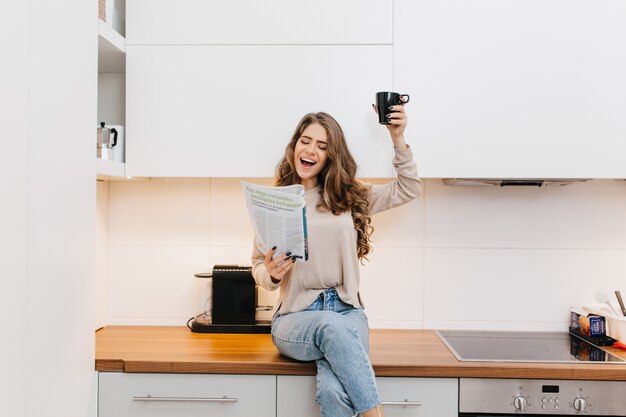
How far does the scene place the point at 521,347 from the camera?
6.33 feet

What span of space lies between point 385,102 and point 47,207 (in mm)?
978

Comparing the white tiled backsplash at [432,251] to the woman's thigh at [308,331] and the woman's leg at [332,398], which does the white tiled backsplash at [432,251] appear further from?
the woman's leg at [332,398]

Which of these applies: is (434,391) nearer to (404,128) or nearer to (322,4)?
(404,128)

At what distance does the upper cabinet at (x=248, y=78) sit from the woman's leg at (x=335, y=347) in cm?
51

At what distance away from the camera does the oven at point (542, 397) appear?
1.66 m

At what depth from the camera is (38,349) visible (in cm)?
132

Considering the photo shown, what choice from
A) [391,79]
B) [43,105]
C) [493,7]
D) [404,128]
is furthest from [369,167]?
[43,105]

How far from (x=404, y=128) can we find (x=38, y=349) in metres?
1.18

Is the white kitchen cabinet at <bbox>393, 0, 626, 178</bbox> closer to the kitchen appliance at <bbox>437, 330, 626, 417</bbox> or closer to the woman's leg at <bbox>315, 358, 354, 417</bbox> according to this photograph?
the kitchen appliance at <bbox>437, 330, 626, 417</bbox>

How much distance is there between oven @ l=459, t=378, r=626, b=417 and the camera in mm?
1655

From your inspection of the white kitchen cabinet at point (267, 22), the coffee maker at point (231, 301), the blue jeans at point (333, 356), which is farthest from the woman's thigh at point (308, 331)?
the white kitchen cabinet at point (267, 22)

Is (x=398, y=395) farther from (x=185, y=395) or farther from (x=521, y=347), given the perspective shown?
(x=185, y=395)

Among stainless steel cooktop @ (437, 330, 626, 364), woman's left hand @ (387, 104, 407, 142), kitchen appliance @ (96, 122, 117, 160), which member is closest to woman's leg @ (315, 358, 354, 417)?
stainless steel cooktop @ (437, 330, 626, 364)

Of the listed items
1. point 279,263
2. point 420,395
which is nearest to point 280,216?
point 279,263
